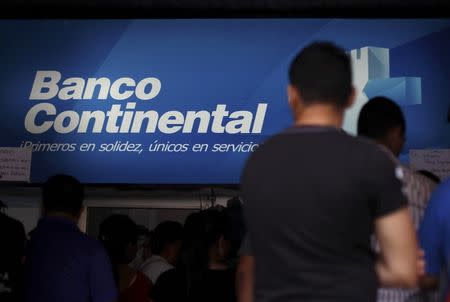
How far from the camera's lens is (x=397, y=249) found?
2.12 meters

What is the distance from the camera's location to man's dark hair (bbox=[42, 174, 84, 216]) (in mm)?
3674

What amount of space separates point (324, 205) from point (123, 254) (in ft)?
8.70

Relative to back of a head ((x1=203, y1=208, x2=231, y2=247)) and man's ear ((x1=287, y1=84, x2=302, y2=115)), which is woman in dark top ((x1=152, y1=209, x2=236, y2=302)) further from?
man's ear ((x1=287, y1=84, x2=302, y2=115))

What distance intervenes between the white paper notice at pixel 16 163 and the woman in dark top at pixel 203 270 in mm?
1329

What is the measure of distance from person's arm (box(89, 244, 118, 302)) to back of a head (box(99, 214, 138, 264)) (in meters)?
0.97

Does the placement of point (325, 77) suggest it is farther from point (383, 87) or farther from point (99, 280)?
point (383, 87)

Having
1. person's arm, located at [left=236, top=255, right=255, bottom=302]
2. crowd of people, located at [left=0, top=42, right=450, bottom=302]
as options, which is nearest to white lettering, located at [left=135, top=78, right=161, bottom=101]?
person's arm, located at [left=236, top=255, right=255, bottom=302]

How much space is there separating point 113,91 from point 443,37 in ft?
6.63

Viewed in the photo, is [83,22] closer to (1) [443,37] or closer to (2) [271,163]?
(1) [443,37]

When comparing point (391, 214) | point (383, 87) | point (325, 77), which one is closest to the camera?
point (391, 214)

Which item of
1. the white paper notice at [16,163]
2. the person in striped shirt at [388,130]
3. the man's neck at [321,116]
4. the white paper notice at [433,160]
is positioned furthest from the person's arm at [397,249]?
the white paper notice at [16,163]

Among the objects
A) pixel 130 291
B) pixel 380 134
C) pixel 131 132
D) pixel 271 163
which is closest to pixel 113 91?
pixel 131 132

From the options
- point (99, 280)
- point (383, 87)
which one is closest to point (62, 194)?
point (99, 280)

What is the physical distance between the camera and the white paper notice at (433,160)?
5.21 m
